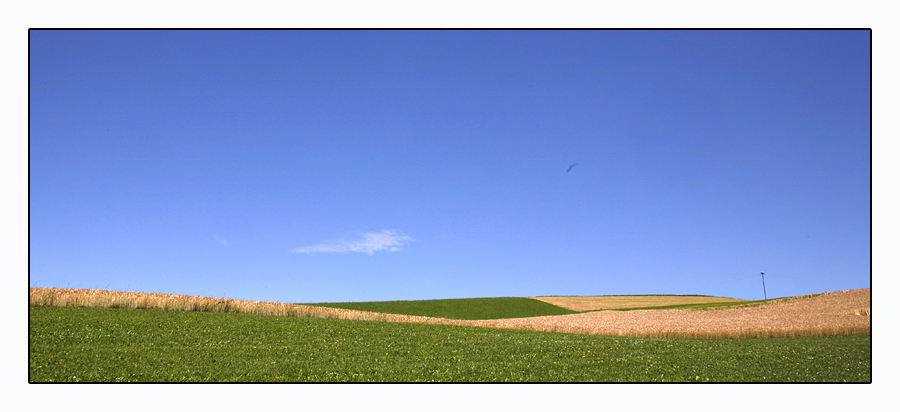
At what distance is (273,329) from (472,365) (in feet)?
44.2

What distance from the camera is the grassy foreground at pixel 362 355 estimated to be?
61.9 feet

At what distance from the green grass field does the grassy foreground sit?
38760 millimetres

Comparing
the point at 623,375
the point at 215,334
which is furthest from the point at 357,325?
the point at 623,375

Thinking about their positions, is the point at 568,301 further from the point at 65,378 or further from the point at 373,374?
the point at 65,378

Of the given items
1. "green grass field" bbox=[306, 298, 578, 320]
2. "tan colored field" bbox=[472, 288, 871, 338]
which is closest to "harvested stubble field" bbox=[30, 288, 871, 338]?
"tan colored field" bbox=[472, 288, 871, 338]

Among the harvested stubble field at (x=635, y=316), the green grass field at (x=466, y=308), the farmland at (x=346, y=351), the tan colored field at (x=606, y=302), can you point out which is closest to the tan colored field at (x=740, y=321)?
the harvested stubble field at (x=635, y=316)

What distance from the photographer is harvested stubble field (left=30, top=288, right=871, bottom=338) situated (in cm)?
3506

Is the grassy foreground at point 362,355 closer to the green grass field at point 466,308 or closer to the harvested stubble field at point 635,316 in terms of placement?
the harvested stubble field at point 635,316

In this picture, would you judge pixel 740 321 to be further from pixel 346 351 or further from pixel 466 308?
pixel 346 351

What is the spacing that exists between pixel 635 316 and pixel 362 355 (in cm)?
4685

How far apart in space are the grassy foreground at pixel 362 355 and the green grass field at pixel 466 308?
127ft

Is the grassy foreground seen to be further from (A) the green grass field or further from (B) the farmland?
(A) the green grass field

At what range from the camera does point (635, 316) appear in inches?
2406

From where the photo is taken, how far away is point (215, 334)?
2625cm
